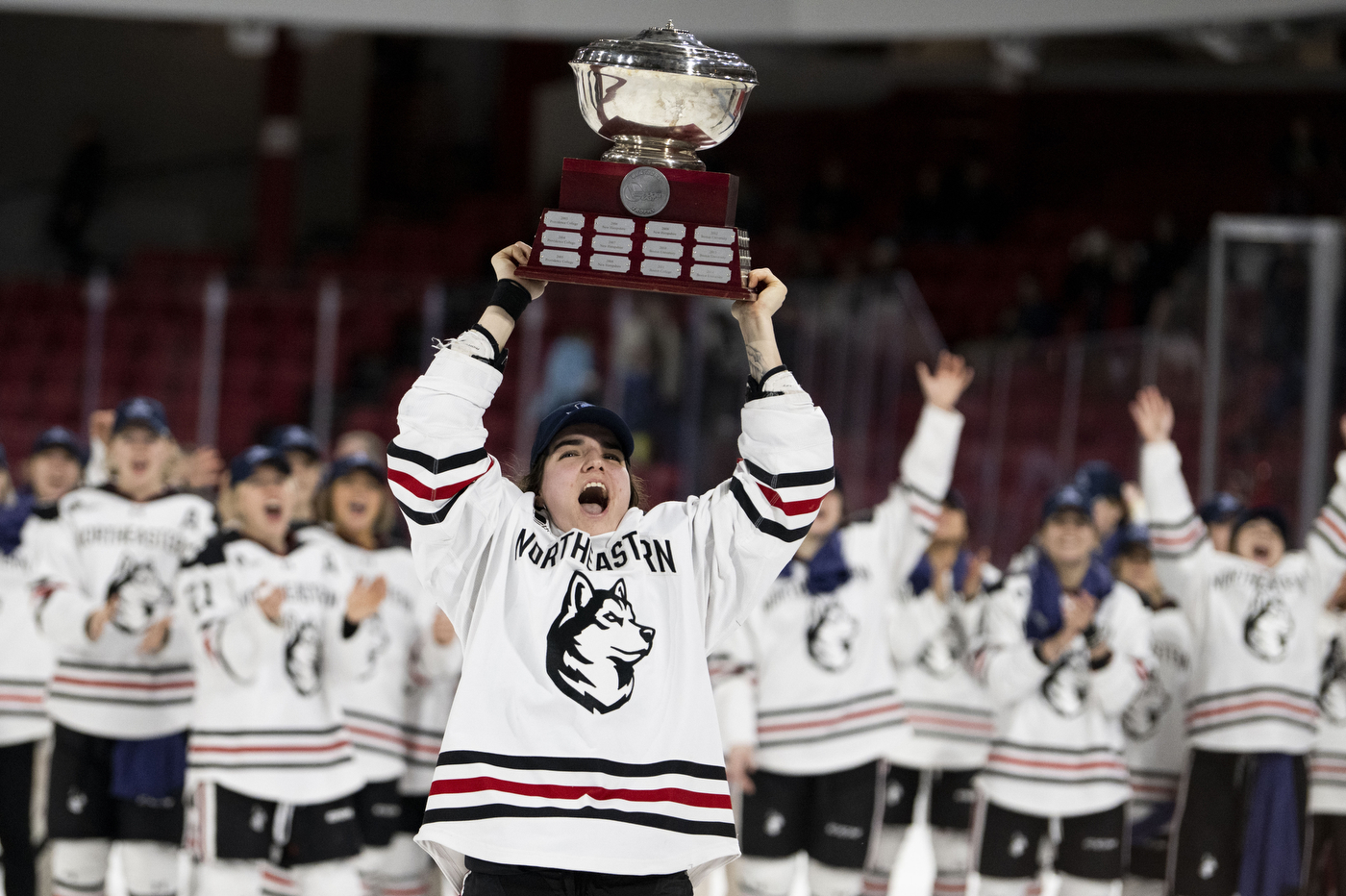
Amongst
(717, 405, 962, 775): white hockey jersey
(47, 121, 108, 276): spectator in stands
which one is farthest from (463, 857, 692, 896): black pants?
(47, 121, 108, 276): spectator in stands

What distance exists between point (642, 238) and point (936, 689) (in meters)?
2.97

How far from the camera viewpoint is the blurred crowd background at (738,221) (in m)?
8.43

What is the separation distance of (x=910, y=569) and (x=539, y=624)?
267 centimetres

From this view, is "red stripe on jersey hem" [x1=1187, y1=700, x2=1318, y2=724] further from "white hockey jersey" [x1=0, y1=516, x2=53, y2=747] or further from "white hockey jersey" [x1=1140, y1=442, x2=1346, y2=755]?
"white hockey jersey" [x1=0, y1=516, x2=53, y2=747]

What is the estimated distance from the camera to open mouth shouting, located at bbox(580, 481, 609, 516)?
318 cm

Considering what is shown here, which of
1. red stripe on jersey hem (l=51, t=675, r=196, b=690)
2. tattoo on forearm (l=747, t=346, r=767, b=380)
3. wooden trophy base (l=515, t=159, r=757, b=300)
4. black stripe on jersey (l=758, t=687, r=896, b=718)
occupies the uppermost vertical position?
wooden trophy base (l=515, t=159, r=757, b=300)

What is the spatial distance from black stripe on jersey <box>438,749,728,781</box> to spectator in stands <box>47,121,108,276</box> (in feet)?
43.4

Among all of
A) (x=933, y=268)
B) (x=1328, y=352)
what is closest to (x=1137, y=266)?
(x=933, y=268)

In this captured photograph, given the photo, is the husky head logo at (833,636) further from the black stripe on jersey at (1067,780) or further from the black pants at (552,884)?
the black pants at (552,884)

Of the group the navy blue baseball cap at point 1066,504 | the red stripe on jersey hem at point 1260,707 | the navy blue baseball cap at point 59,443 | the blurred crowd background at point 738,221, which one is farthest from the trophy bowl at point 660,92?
the blurred crowd background at point 738,221

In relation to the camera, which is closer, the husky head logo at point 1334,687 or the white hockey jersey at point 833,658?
the white hockey jersey at point 833,658

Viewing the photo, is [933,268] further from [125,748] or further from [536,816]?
[536,816]

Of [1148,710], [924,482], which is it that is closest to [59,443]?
[924,482]

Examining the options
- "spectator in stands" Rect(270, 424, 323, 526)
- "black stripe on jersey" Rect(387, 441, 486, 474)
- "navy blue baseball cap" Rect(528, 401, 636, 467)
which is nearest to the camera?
"black stripe on jersey" Rect(387, 441, 486, 474)
